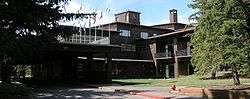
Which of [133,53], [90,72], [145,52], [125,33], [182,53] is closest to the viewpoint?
[90,72]

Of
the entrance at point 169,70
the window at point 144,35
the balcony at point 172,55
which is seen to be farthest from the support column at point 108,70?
the window at point 144,35

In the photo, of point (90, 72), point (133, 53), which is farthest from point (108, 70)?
point (133, 53)

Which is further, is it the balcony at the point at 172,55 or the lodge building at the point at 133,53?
the balcony at the point at 172,55

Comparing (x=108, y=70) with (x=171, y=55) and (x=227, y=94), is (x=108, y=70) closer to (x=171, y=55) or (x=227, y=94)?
(x=227, y=94)

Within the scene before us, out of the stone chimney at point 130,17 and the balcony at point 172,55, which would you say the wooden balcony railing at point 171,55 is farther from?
the stone chimney at point 130,17

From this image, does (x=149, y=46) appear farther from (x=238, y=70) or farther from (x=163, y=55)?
(x=238, y=70)

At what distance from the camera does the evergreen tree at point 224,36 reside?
21703 millimetres

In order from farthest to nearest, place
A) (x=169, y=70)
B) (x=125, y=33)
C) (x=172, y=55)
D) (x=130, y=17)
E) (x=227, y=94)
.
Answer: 1. (x=130, y=17)
2. (x=125, y=33)
3. (x=169, y=70)
4. (x=172, y=55)
5. (x=227, y=94)

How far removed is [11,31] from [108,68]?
767 inches

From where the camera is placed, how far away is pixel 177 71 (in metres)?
58.8

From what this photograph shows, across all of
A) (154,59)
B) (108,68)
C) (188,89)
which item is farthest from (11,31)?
(154,59)

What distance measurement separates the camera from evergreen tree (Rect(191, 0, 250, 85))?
21.7 metres

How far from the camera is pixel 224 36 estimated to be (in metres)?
21.9

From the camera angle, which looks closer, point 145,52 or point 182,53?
point 182,53
